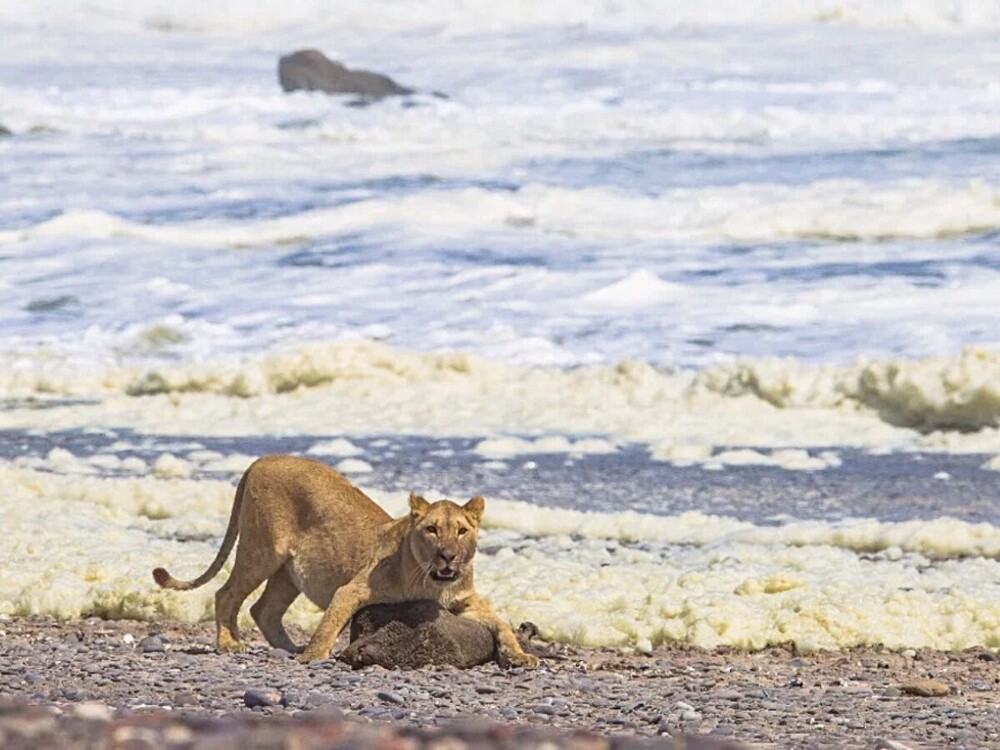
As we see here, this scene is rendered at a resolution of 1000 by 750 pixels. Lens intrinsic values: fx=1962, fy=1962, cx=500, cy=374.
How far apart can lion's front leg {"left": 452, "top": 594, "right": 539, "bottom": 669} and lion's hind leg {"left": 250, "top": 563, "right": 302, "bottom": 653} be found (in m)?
0.83

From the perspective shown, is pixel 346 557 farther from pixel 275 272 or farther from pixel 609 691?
pixel 275 272

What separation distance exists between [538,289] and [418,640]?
16498 millimetres

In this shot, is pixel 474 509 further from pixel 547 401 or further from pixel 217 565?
pixel 547 401

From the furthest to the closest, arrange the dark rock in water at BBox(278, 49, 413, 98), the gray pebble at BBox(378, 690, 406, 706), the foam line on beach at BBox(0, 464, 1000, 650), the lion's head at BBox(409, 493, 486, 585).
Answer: the dark rock in water at BBox(278, 49, 413, 98), the foam line on beach at BBox(0, 464, 1000, 650), the lion's head at BBox(409, 493, 486, 585), the gray pebble at BBox(378, 690, 406, 706)

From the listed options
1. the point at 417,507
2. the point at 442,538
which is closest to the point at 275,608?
the point at 417,507

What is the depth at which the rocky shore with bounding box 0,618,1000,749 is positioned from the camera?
5684mm

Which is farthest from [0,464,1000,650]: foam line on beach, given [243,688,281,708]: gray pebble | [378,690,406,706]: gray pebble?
[243,688,281,708]: gray pebble

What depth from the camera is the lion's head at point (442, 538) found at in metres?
6.83

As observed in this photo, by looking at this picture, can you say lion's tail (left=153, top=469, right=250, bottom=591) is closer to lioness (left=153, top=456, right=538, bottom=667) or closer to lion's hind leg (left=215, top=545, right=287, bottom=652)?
lioness (left=153, top=456, right=538, bottom=667)

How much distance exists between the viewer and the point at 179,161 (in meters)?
35.7

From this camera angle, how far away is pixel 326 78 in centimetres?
4431

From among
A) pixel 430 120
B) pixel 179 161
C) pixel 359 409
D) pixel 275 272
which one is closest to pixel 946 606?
pixel 359 409

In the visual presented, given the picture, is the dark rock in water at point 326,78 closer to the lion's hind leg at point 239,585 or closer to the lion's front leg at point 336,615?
the lion's hind leg at point 239,585

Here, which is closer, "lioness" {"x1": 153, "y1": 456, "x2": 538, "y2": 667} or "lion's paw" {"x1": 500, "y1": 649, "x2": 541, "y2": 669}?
"lioness" {"x1": 153, "y1": 456, "x2": 538, "y2": 667}
